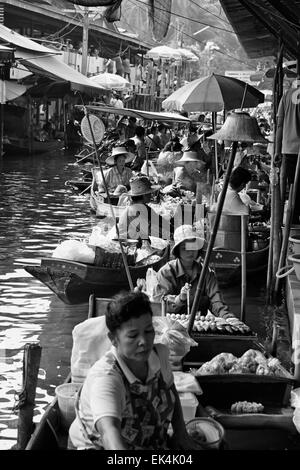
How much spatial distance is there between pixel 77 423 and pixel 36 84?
75.6 ft

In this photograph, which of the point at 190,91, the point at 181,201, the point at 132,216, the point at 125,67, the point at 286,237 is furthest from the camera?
the point at 125,67

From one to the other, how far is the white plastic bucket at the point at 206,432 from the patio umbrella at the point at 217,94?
22.2 ft

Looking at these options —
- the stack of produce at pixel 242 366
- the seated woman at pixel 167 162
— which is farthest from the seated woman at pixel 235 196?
the seated woman at pixel 167 162

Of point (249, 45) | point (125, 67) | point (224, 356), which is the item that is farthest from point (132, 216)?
point (125, 67)

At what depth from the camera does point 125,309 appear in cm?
308

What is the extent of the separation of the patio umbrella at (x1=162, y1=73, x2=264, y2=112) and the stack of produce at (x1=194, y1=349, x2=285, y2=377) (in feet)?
18.0

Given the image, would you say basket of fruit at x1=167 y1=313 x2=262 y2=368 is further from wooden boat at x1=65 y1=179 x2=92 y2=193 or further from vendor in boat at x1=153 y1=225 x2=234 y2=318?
wooden boat at x1=65 y1=179 x2=92 y2=193

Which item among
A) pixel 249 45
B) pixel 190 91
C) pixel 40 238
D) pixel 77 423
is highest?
pixel 249 45

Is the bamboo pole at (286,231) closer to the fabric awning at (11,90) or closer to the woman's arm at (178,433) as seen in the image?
the woman's arm at (178,433)

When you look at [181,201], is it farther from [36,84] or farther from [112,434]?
[36,84]

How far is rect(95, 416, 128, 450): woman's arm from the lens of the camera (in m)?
2.85

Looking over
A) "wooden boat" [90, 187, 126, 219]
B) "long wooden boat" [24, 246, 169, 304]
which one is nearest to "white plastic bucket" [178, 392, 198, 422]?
"long wooden boat" [24, 246, 169, 304]

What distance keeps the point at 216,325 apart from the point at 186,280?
623 millimetres

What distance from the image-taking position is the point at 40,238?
12.5 metres
